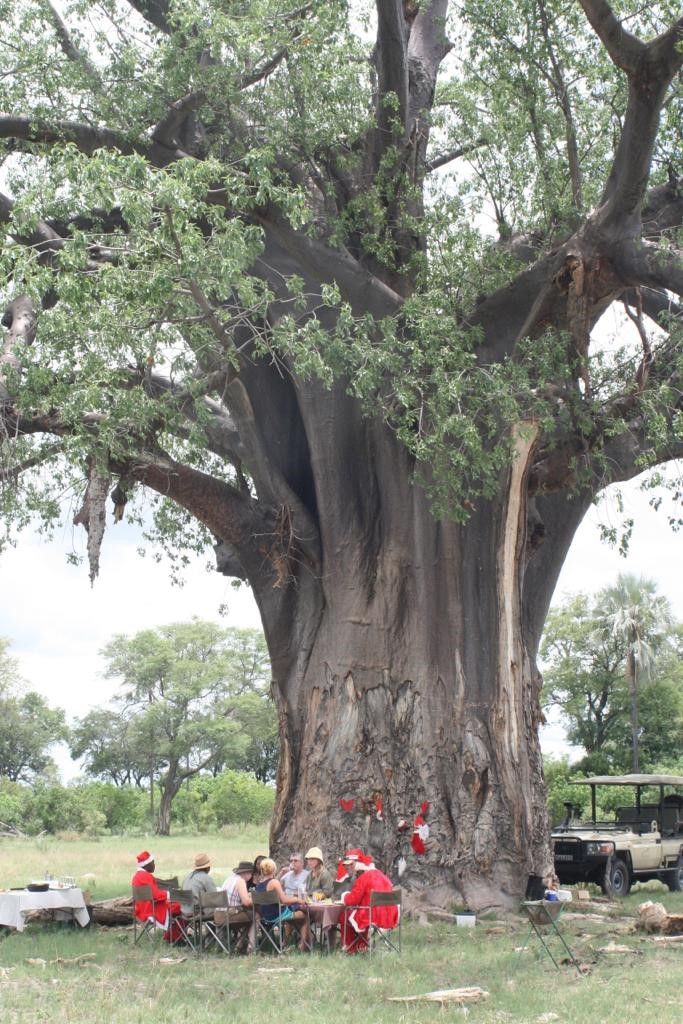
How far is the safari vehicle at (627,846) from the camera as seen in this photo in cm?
1400

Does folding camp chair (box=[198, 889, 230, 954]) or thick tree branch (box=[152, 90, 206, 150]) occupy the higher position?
thick tree branch (box=[152, 90, 206, 150])

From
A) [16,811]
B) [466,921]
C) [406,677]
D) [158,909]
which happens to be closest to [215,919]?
[158,909]

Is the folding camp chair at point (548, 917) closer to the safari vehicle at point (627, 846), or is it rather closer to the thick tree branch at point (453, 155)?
the safari vehicle at point (627, 846)

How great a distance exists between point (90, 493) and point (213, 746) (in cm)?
3489

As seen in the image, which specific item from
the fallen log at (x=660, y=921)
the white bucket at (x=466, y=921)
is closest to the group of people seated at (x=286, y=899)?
the white bucket at (x=466, y=921)

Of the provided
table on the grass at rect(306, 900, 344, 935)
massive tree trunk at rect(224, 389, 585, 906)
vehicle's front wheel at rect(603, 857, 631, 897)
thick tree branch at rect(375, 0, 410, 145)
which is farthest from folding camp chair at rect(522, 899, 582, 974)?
thick tree branch at rect(375, 0, 410, 145)

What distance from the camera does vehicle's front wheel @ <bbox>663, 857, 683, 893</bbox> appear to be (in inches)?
608

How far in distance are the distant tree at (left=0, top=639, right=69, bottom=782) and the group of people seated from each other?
43.9 metres

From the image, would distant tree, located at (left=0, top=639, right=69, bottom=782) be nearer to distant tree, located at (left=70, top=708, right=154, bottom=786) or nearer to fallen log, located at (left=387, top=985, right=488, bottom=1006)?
distant tree, located at (left=70, top=708, right=154, bottom=786)

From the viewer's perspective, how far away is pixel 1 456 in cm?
1141

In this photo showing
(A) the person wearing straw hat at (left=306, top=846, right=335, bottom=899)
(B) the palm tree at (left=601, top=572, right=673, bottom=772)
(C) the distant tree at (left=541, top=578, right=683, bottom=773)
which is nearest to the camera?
(A) the person wearing straw hat at (left=306, top=846, right=335, bottom=899)

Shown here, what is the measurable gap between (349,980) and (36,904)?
13.1 ft

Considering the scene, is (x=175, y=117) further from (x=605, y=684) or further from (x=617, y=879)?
(x=605, y=684)

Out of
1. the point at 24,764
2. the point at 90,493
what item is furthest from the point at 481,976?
the point at 24,764
